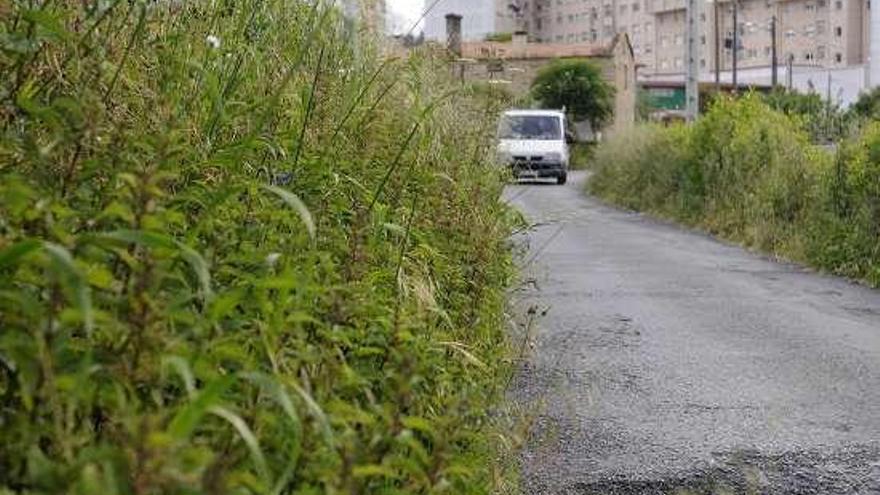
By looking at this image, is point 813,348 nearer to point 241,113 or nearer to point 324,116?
point 324,116

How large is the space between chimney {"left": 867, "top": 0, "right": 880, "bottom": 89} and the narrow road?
80.1m

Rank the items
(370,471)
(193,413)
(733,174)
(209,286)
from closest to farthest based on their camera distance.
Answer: (193,413), (370,471), (209,286), (733,174)

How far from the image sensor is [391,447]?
2346 mm

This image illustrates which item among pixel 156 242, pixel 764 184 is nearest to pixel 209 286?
pixel 156 242

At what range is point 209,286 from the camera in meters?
2.36

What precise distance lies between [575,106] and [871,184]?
138 feet

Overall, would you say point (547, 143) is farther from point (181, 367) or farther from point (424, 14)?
point (181, 367)

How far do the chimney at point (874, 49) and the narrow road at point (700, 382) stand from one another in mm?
80098

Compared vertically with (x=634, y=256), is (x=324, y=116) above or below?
above

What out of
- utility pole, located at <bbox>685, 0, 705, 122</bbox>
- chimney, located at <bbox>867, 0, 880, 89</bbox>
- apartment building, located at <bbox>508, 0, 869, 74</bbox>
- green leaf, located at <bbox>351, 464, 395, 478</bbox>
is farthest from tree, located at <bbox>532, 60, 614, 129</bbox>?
green leaf, located at <bbox>351, 464, 395, 478</bbox>

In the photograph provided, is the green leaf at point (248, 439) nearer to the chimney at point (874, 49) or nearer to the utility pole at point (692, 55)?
the utility pole at point (692, 55)

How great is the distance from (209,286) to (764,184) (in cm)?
1422

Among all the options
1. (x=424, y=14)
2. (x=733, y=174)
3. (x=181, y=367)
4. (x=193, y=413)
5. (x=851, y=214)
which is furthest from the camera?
(x=733, y=174)

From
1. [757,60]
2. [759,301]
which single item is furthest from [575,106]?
[757,60]
